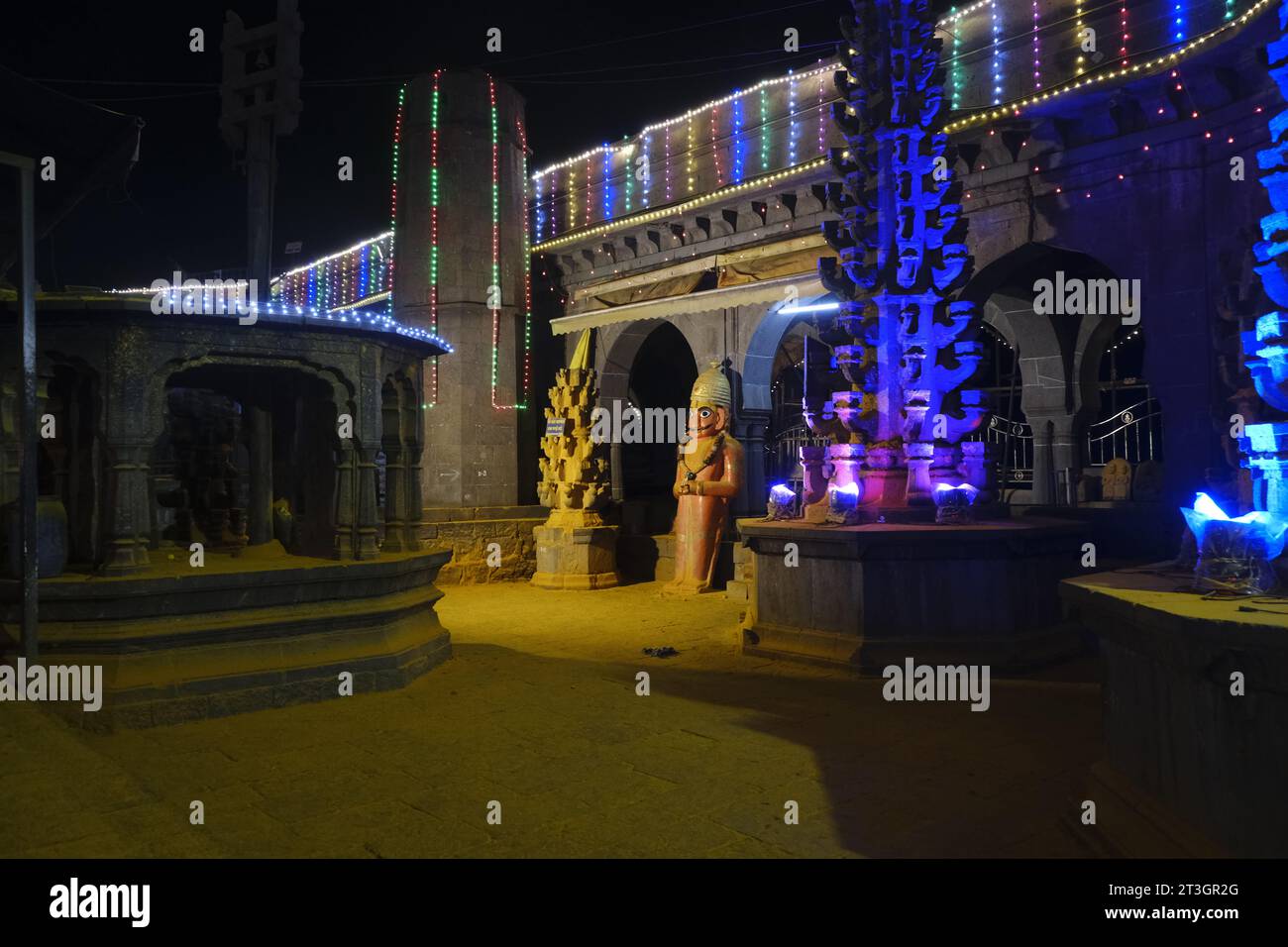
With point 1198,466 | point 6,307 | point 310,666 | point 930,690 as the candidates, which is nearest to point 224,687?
point 310,666

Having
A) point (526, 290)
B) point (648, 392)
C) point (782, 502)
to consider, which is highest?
point (526, 290)

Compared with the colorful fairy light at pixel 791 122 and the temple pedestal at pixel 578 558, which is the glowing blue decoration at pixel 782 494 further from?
the colorful fairy light at pixel 791 122

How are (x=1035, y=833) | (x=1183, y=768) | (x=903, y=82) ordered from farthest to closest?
(x=903, y=82), (x=1035, y=833), (x=1183, y=768)

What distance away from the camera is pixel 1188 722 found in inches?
134

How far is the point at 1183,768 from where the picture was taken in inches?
135

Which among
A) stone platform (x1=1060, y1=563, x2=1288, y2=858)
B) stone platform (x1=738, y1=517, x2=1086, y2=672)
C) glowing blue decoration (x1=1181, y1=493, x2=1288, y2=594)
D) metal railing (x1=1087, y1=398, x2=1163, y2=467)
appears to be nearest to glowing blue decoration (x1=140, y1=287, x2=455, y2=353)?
stone platform (x1=738, y1=517, x2=1086, y2=672)

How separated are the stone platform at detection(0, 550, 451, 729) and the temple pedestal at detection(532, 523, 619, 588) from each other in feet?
22.8

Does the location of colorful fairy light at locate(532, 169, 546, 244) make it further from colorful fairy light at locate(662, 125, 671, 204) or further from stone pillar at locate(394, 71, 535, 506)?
colorful fairy light at locate(662, 125, 671, 204)

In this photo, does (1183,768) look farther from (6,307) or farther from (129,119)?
(6,307)

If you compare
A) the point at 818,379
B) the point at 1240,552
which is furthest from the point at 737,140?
the point at 1240,552

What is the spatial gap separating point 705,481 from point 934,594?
19.5ft

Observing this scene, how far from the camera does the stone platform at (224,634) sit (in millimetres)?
6691

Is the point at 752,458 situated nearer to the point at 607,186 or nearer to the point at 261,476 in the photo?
the point at 607,186

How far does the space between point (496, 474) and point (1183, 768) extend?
47.8 ft
